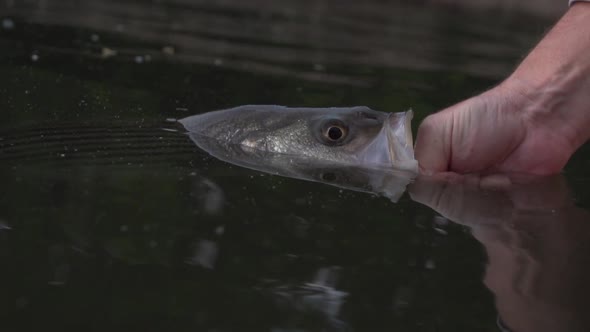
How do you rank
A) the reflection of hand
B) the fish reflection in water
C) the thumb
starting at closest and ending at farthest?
the reflection of hand < the fish reflection in water < the thumb

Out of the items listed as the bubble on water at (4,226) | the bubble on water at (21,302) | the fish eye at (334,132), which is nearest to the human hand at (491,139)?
the fish eye at (334,132)

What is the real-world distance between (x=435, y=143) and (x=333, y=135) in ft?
1.15

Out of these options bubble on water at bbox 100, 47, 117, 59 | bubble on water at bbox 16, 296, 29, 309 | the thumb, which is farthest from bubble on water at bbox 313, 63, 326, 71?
bubble on water at bbox 16, 296, 29, 309

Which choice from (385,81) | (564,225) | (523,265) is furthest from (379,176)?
(385,81)

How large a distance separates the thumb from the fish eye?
0.94 feet

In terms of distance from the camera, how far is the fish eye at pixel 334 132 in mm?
2660

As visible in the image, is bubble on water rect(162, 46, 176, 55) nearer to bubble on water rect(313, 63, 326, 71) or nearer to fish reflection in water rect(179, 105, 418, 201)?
bubble on water rect(313, 63, 326, 71)

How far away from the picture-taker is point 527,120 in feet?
9.46

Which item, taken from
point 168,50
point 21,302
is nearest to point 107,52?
point 168,50

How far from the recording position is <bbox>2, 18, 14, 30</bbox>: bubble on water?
19.1ft

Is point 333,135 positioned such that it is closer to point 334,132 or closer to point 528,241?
point 334,132

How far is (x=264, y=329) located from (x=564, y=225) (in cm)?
114

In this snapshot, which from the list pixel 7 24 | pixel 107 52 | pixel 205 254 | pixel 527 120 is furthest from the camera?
pixel 7 24

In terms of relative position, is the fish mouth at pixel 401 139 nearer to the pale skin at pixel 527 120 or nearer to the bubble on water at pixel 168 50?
the pale skin at pixel 527 120
